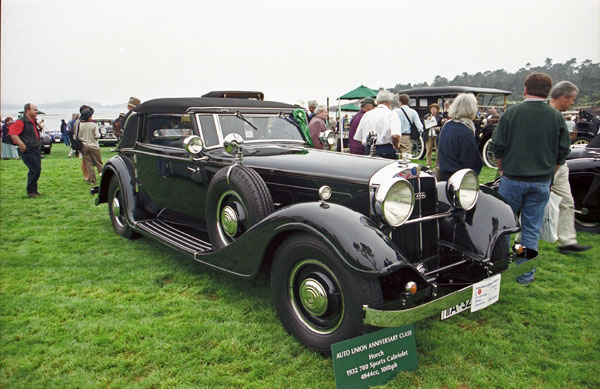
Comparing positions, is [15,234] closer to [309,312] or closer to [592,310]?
[309,312]

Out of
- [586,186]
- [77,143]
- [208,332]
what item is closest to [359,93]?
[77,143]

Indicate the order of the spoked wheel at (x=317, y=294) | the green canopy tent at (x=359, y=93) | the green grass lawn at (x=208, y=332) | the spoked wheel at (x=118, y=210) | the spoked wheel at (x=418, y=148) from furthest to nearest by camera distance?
the green canopy tent at (x=359, y=93) → the spoked wheel at (x=418, y=148) → the spoked wheel at (x=118, y=210) → the green grass lawn at (x=208, y=332) → the spoked wheel at (x=317, y=294)

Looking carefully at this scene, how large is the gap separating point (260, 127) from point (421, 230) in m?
2.17

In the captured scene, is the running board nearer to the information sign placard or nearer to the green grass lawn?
the green grass lawn

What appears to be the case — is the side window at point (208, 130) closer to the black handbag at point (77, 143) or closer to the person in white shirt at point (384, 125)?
the person in white shirt at point (384, 125)

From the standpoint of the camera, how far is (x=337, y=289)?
8.30ft

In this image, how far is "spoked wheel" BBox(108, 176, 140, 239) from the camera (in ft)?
16.9

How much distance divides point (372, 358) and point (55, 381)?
1.97 metres

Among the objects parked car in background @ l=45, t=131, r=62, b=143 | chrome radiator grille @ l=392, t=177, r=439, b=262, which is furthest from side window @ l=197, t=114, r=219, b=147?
parked car in background @ l=45, t=131, r=62, b=143

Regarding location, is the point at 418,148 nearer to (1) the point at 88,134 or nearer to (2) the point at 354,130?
(2) the point at 354,130

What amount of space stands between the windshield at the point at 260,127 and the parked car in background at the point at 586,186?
3.99m

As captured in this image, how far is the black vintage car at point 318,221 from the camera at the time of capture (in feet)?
7.88

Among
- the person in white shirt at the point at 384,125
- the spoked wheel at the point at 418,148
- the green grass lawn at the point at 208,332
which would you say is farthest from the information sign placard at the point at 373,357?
the spoked wheel at the point at 418,148

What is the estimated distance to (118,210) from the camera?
526 cm
